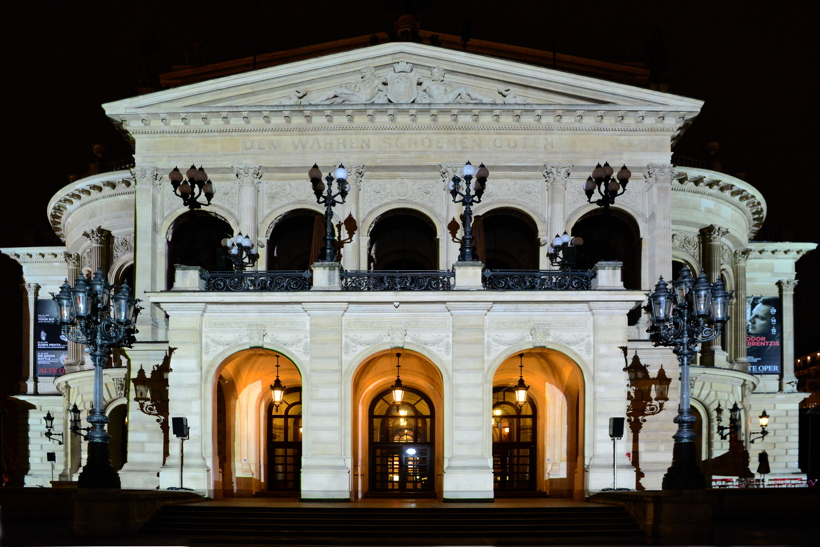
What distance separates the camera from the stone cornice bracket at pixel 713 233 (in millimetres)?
50406

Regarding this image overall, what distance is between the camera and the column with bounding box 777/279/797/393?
187 ft

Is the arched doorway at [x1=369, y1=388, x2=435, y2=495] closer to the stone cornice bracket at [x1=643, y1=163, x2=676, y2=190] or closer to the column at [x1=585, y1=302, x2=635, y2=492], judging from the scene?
the column at [x1=585, y1=302, x2=635, y2=492]

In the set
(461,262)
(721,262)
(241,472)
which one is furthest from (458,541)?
(721,262)

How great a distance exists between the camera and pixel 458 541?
28.2 m

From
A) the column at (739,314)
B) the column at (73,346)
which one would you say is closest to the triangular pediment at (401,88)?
the column at (73,346)

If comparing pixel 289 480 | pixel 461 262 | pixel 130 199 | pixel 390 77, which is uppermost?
pixel 390 77

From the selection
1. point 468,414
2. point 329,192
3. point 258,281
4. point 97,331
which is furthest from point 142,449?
point 468,414

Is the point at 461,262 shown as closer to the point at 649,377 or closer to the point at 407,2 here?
the point at 649,377

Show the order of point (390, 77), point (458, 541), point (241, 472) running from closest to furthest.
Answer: point (458, 541) < point (241, 472) < point (390, 77)

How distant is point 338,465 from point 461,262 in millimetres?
7385

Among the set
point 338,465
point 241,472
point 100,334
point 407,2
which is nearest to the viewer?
point 100,334

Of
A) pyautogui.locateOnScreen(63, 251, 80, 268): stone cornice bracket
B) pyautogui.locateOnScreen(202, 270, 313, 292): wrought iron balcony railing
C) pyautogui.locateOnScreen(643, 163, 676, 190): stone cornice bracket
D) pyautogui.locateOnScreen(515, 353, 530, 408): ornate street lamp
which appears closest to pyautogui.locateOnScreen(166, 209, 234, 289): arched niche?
pyautogui.locateOnScreen(202, 270, 313, 292): wrought iron balcony railing

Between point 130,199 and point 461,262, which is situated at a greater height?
point 130,199

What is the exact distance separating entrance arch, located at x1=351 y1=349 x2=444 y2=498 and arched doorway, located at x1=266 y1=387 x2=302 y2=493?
2829 mm
